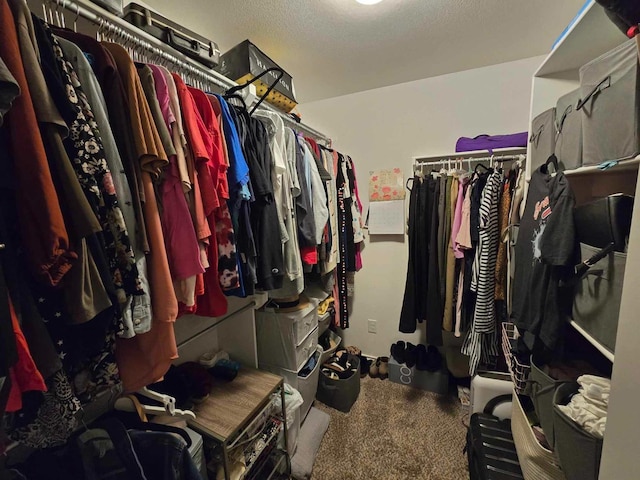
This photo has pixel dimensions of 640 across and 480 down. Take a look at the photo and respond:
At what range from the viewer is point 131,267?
0.60m

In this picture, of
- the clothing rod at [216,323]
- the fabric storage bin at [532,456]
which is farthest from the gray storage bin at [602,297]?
the clothing rod at [216,323]

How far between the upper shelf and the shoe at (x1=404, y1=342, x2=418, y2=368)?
6.19 feet

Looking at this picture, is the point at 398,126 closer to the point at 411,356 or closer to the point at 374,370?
the point at 411,356

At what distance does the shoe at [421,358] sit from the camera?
1.97m

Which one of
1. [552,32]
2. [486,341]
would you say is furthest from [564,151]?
[486,341]

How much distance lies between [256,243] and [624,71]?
3.86ft

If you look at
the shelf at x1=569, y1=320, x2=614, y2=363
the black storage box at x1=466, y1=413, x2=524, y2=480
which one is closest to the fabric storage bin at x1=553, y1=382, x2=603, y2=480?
the shelf at x1=569, y1=320, x2=614, y2=363

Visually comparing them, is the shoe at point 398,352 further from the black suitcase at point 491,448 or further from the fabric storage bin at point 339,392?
the black suitcase at point 491,448

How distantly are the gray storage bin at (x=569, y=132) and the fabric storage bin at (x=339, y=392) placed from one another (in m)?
1.66

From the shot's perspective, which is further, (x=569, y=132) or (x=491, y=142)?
(x=491, y=142)

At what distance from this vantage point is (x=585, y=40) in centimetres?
96

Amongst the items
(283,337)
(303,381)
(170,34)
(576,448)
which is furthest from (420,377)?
(170,34)

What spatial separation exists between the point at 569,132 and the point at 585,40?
341mm

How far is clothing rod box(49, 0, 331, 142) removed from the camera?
0.67m
